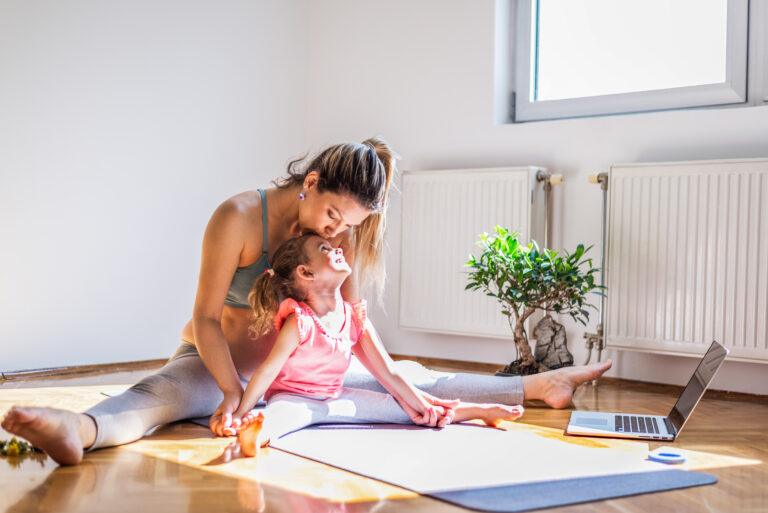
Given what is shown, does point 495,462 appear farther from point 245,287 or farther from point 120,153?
point 120,153

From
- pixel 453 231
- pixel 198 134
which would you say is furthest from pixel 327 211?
pixel 198 134

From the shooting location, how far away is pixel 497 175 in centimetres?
373

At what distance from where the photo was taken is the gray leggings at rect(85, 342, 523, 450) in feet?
6.75

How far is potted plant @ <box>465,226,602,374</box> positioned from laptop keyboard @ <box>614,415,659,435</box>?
0.62 meters

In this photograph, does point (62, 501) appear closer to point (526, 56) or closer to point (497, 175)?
point (497, 175)

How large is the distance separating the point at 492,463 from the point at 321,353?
22.3 inches

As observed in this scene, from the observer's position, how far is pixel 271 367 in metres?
2.21

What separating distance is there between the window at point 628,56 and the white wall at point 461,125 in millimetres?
130

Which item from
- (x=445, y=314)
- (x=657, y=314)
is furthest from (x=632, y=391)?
(x=445, y=314)

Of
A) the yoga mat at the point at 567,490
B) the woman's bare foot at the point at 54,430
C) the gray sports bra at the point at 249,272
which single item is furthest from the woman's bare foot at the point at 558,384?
the woman's bare foot at the point at 54,430

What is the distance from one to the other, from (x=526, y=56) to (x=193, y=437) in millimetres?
2432

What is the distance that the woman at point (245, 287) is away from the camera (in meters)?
2.15

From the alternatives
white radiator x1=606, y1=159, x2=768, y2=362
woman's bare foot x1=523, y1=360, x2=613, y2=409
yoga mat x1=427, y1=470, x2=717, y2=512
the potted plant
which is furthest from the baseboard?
yoga mat x1=427, y1=470, x2=717, y2=512

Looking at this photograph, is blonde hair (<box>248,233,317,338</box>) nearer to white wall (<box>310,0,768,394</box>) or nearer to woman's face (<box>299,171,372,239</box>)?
woman's face (<box>299,171,372,239</box>)
